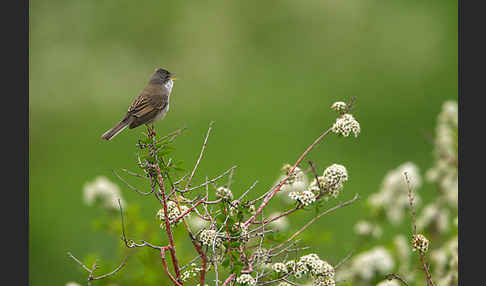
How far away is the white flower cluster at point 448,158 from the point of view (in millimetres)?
4328

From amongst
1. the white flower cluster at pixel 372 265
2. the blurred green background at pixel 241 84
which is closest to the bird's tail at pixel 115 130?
the white flower cluster at pixel 372 265

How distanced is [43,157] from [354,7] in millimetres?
6472

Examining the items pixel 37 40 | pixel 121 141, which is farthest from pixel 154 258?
pixel 37 40

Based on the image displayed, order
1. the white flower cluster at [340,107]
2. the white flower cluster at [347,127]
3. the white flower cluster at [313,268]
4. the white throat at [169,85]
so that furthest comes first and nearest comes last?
the white throat at [169,85] < the white flower cluster at [340,107] < the white flower cluster at [347,127] < the white flower cluster at [313,268]

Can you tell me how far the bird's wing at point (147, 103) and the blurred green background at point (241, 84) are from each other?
330cm

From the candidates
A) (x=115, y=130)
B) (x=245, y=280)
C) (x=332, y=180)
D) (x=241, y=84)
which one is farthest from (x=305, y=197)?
(x=241, y=84)

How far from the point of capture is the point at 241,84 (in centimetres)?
1077

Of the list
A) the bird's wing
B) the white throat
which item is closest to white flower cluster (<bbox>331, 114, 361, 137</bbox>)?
the bird's wing

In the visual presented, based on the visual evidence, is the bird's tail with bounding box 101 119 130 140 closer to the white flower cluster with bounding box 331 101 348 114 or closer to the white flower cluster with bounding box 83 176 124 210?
the white flower cluster with bounding box 83 176 124 210

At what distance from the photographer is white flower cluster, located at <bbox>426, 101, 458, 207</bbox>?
4.33 meters

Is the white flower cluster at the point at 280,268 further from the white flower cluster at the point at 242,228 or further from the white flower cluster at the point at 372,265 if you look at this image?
the white flower cluster at the point at 372,265

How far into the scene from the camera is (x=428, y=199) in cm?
734

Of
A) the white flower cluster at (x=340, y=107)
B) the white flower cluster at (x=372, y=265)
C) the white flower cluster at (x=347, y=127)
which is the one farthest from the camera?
the white flower cluster at (x=372, y=265)

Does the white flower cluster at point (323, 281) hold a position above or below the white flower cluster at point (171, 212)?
below
